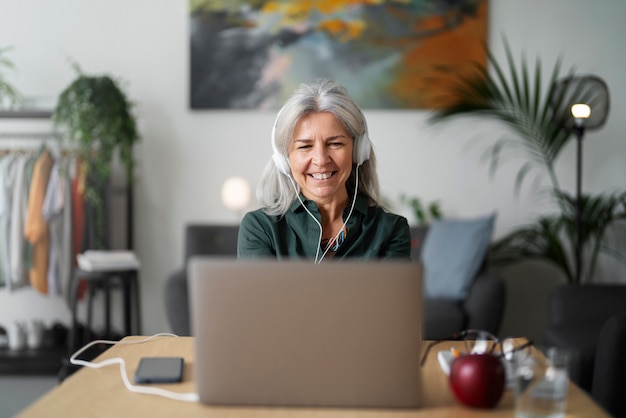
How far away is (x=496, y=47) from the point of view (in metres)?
4.77

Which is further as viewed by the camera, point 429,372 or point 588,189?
point 588,189

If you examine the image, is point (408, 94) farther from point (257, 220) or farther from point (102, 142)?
point (257, 220)

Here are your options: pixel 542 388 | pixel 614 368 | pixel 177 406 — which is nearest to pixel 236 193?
pixel 614 368

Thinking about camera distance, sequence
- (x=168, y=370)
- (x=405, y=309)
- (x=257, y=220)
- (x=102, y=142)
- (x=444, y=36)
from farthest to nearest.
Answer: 1. (x=444, y=36)
2. (x=102, y=142)
3. (x=257, y=220)
4. (x=168, y=370)
5. (x=405, y=309)

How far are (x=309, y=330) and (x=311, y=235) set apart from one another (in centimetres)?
78

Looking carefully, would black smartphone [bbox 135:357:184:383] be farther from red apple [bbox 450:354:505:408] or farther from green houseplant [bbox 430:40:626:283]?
green houseplant [bbox 430:40:626:283]

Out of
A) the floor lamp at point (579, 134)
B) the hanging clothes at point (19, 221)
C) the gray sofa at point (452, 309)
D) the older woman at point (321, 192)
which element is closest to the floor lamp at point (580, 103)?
the floor lamp at point (579, 134)

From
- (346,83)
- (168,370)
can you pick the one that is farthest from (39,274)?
(168,370)

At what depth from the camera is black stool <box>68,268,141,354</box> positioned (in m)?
4.18

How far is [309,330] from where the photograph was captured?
1.31m

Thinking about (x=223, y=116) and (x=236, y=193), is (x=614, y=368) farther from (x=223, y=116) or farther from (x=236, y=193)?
(x=223, y=116)

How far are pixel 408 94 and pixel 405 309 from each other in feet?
11.7

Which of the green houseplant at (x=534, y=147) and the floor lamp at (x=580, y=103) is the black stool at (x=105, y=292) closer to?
the green houseplant at (x=534, y=147)

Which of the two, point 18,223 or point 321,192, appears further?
point 18,223
